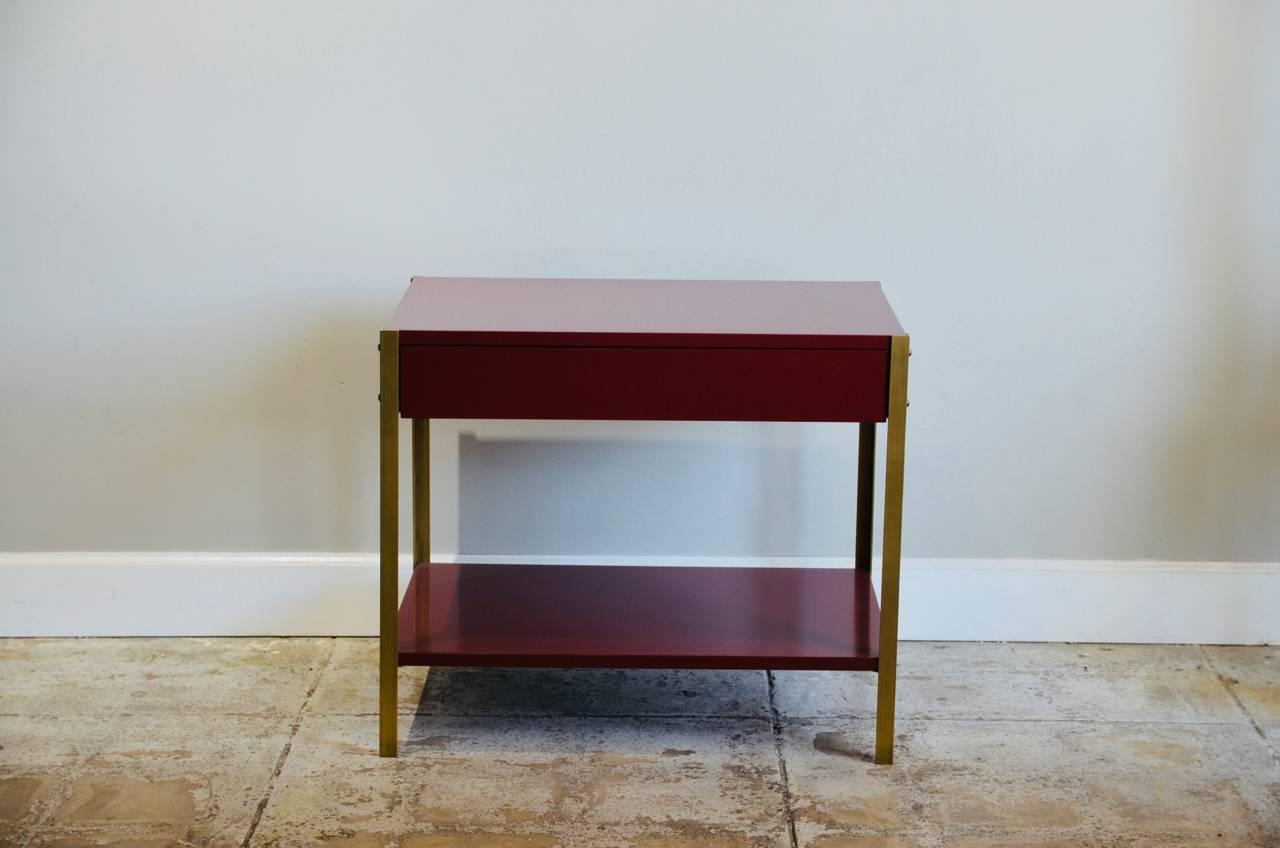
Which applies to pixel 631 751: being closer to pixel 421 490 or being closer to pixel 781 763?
pixel 781 763

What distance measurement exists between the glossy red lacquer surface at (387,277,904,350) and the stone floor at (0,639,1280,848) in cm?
75

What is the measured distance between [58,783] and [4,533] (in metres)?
0.76

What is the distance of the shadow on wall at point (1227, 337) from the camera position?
112 inches

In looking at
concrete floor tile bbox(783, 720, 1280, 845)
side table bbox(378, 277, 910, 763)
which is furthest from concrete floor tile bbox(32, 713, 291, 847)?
concrete floor tile bbox(783, 720, 1280, 845)

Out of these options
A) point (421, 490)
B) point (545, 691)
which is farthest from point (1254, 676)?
point (421, 490)

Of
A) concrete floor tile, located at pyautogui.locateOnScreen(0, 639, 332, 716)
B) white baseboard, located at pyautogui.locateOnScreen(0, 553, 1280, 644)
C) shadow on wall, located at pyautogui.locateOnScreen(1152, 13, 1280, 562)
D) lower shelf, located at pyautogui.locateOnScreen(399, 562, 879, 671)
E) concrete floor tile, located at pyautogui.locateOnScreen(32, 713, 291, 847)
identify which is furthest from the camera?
white baseboard, located at pyautogui.locateOnScreen(0, 553, 1280, 644)

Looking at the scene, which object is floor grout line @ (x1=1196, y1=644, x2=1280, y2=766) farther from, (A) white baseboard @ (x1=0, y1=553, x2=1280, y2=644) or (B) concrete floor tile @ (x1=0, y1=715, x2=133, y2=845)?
(B) concrete floor tile @ (x1=0, y1=715, x2=133, y2=845)

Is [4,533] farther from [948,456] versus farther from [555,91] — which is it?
[948,456]

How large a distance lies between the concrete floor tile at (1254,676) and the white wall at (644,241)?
20cm

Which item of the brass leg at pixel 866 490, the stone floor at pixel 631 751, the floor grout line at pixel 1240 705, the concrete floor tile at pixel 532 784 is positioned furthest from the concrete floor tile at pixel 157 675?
the floor grout line at pixel 1240 705

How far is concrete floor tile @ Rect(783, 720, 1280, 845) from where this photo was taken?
7.62 feet

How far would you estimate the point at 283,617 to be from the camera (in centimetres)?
305

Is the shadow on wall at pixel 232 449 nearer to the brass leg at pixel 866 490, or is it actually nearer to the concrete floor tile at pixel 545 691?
the concrete floor tile at pixel 545 691

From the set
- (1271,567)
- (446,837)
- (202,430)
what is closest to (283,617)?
(202,430)
